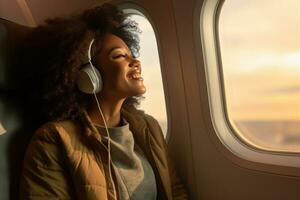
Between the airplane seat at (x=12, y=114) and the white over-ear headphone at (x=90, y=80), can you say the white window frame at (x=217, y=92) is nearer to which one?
the white over-ear headphone at (x=90, y=80)

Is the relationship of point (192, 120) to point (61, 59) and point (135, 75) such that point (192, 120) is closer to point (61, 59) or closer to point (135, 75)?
point (135, 75)

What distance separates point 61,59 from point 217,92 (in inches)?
24.9

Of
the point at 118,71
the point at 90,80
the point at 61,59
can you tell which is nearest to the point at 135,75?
the point at 118,71

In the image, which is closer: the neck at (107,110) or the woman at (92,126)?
the woman at (92,126)

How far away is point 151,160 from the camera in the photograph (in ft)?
4.36

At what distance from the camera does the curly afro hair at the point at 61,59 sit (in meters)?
1.24

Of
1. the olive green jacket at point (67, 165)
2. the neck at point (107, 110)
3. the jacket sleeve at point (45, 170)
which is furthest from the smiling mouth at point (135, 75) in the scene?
the jacket sleeve at point (45, 170)

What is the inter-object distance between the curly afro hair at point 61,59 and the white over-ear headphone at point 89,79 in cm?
3

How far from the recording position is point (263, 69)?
1296 mm

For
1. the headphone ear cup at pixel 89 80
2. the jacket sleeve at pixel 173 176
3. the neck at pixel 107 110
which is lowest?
the jacket sleeve at pixel 173 176

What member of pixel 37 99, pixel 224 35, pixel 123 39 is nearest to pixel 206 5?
pixel 224 35

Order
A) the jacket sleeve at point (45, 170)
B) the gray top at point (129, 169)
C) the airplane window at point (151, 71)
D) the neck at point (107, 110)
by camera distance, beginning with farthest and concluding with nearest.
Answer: the airplane window at point (151, 71) < the neck at point (107, 110) < the gray top at point (129, 169) < the jacket sleeve at point (45, 170)

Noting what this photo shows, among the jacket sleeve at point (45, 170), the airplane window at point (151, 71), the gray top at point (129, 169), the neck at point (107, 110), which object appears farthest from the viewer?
the airplane window at point (151, 71)

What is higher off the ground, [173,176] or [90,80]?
[90,80]
